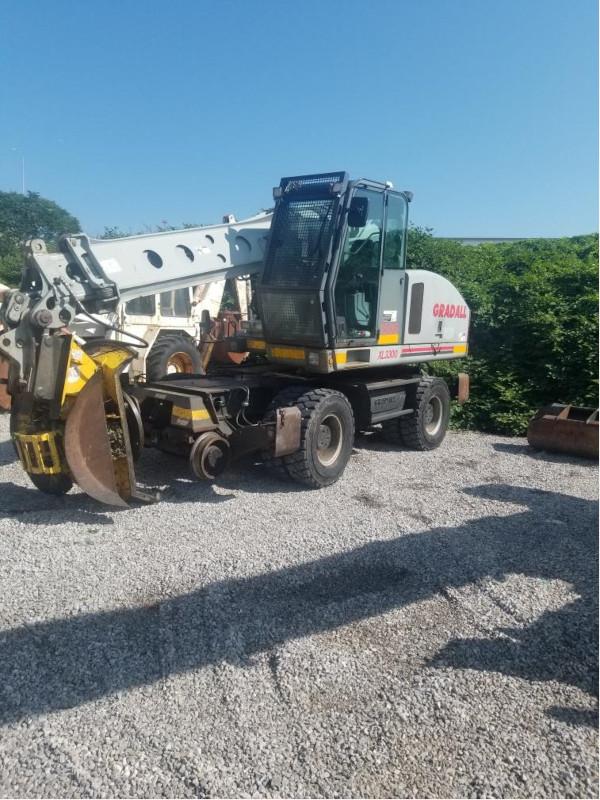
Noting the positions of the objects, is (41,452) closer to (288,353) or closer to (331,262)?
(288,353)

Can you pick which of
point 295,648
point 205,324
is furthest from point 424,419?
point 295,648

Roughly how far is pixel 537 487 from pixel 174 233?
15.4 feet

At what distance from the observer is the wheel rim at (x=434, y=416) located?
8656mm

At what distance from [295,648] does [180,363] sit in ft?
23.1

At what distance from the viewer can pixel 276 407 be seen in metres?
6.38

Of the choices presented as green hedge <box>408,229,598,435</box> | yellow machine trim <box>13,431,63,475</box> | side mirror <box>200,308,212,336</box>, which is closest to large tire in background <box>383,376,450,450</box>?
green hedge <box>408,229,598,435</box>

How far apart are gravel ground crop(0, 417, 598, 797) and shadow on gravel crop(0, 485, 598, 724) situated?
14 mm

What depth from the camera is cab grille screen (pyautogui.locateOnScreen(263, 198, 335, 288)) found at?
6.38 metres

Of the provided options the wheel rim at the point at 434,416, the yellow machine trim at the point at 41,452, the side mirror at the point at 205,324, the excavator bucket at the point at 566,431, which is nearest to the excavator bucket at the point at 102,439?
the yellow machine trim at the point at 41,452

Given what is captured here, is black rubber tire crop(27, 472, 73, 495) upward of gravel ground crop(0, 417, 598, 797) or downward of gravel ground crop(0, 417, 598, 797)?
upward

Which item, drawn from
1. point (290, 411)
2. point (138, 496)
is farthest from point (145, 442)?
point (290, 411)

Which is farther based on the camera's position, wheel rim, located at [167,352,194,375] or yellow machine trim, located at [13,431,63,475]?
wheel rim, located at [167,352,194,375]

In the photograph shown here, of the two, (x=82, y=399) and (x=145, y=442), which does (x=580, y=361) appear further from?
(x=82, y=399)

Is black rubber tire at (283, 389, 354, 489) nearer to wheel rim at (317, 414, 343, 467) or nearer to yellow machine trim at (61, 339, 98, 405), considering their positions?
wheel rim at (317, 414, 343, 467)
